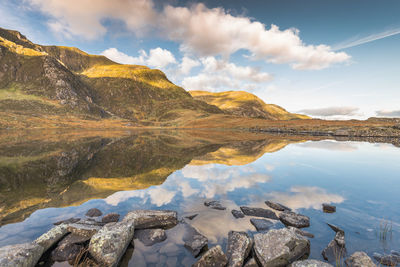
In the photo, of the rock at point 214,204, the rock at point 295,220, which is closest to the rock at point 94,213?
the rock at point 214,204

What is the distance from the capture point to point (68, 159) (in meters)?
21.3

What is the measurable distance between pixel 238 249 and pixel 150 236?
3.18 m

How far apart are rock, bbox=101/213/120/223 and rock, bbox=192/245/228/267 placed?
15.1ft

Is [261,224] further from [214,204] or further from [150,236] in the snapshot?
[150,236]

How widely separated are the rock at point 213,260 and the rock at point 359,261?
139 inches

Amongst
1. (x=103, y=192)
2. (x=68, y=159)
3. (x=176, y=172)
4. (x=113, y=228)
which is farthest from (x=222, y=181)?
(x=68, y=159)

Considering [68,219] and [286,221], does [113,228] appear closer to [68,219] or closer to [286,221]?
[68,219]

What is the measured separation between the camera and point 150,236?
6.98 m

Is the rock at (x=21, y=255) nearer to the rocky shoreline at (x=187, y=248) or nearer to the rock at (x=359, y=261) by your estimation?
the rocky shoreline at (x=187, y=248)

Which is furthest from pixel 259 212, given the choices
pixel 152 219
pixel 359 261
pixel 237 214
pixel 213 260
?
pixel 152 219

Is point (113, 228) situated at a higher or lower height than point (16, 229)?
higher

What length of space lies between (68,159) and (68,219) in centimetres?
1567

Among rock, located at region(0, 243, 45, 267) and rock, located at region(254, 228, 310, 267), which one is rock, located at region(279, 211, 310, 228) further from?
rock, located at region(0, 243, 45, 267)

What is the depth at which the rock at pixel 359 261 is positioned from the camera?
5202 mm
